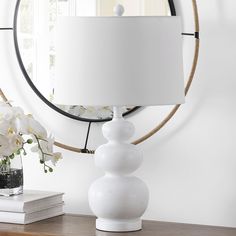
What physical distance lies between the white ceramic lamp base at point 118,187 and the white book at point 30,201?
22 centimetres

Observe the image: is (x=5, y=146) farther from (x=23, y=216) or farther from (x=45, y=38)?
(x=45, y=38)

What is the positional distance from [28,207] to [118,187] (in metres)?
0.33

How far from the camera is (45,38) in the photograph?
231 cm

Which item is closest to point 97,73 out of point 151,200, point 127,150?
point 127,150

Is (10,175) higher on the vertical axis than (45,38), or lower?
lower

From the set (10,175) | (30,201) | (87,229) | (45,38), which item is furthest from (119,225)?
(45,38)

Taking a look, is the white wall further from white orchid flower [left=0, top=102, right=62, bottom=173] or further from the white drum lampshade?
the white drum lampshade

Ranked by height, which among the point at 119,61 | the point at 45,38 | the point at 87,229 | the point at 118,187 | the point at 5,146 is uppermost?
the point at 45,38

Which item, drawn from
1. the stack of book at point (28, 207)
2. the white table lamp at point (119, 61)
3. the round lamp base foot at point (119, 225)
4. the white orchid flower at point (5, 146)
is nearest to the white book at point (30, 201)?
the stack of book at point (28, 207)

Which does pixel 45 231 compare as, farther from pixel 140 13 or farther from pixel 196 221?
pixel 140 13

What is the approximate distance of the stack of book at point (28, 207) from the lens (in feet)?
6.91

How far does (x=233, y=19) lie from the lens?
209cm

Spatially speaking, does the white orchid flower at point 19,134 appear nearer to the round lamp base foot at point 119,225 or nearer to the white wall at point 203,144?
the white wall at point 203,144

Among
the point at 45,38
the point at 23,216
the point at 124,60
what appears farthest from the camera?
the point at 45,38
